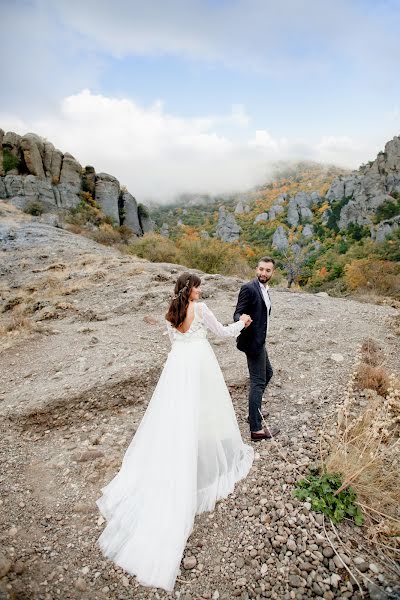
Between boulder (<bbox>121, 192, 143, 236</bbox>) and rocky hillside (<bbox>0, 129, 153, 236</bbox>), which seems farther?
boulder (<bbox>121, 192, 143, 236</bbox>)

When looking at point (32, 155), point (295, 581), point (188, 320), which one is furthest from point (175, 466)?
point (32, 155)

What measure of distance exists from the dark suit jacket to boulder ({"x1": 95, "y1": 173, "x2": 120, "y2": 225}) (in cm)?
3771

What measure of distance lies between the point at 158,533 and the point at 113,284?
10126 mm

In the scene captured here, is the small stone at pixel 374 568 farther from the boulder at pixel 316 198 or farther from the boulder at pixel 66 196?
the boulder at pixel 316 198

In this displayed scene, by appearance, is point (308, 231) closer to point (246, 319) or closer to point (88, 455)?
point (246, 319)

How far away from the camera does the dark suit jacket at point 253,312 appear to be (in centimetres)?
396

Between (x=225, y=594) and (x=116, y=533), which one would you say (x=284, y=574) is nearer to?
(x=225, y=594)

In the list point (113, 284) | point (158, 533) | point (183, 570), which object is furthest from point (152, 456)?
point (113, 284)

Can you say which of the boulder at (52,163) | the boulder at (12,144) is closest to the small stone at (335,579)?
the boulder at (52,163)

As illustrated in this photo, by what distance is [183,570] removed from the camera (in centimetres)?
273

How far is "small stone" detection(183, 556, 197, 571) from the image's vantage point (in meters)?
2.75

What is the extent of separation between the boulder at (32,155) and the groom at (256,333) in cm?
3979

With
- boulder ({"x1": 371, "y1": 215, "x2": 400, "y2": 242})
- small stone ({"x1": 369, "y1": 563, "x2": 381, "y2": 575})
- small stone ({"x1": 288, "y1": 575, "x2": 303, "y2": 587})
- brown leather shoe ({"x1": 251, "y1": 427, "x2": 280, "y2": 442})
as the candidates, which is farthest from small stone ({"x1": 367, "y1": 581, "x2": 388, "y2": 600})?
boulder ({"x1": 371, "y1": 215, "x2": 400, "y2": 242})

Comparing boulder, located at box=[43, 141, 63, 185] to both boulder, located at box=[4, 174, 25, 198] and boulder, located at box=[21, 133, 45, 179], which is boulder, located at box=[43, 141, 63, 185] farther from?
boulder, located at box=[4, 174, 25, 198]
